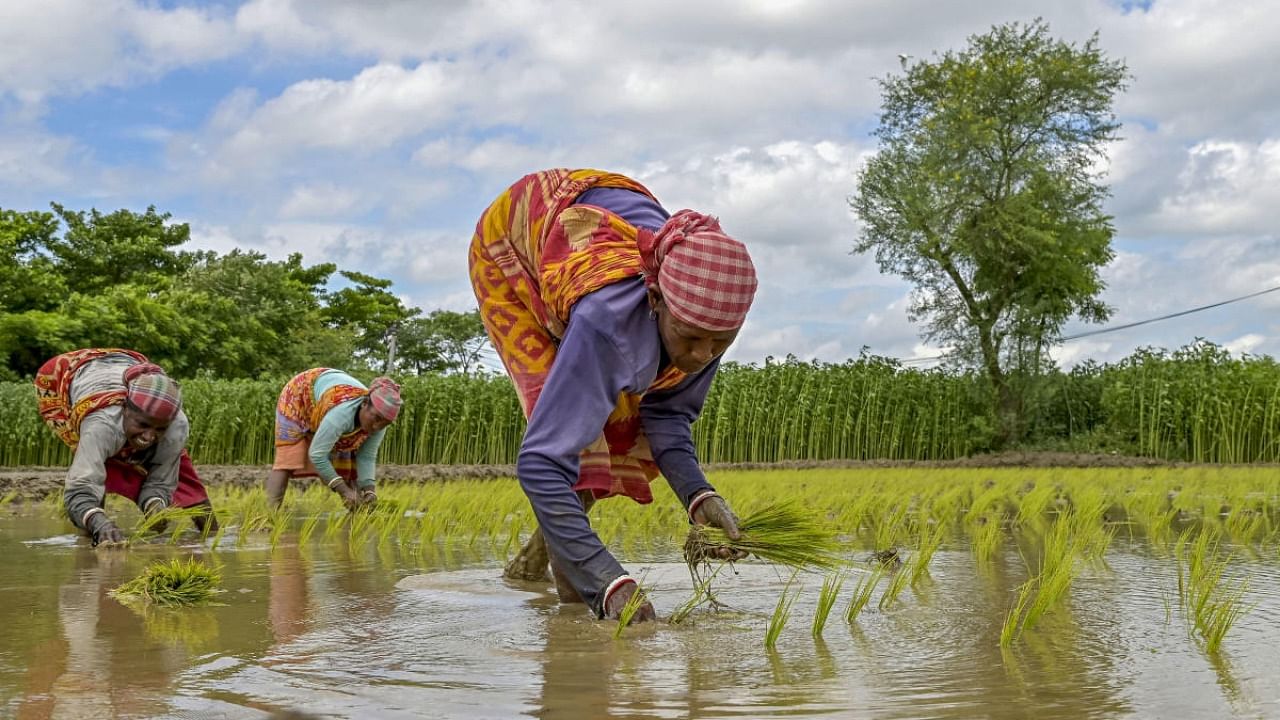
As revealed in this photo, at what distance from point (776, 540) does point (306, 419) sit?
4301 mm

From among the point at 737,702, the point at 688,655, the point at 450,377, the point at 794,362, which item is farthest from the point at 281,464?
the point at 794,362

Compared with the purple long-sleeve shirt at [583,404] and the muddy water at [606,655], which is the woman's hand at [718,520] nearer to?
the muddy water at [606,655]

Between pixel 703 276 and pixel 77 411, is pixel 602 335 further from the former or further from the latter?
pixel 77 411

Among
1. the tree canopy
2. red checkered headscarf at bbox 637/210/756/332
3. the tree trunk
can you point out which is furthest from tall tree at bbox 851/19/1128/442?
red checkered headscarf at bbox 637/210/756/332

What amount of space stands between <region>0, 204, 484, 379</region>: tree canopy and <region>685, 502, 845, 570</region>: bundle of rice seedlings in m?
22.0

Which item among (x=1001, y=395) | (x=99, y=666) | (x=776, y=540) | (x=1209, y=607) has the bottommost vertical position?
(x=99, y=666)

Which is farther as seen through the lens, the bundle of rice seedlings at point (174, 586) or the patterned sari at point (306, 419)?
the patterned sari at point (306, 419)

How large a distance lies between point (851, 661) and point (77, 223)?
33204 millimetres

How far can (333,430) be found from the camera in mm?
6363

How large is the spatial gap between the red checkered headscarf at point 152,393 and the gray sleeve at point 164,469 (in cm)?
32

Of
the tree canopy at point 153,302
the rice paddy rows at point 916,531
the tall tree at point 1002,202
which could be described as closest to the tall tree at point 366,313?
the tree canopy at point 153,302

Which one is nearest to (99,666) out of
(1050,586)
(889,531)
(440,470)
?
(1050,586)

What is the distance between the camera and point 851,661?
237 cm

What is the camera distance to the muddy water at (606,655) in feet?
6.52
